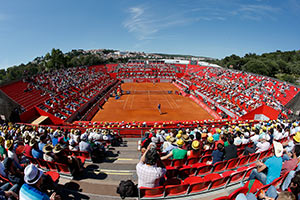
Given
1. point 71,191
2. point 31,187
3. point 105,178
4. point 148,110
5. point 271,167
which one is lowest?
point 148,110

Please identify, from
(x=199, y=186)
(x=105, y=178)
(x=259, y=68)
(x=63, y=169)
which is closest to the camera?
(x=199, y=186)

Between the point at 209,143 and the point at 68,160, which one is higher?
the point at 68,160

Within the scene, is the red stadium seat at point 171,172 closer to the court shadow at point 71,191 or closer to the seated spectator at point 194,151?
the seated spectator at point 194,151

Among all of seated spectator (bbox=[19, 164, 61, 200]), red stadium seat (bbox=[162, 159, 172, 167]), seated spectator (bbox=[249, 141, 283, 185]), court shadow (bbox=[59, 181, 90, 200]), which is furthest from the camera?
red stadium seat (bbox=[162, 159, 172, 167])

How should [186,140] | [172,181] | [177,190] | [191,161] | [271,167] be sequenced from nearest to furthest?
[271,167] < [177,190] < [172,181] < [191,161] < [186,140]

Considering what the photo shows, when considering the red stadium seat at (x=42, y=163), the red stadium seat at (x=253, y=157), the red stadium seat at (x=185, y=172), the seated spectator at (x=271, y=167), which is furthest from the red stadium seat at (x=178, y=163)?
the red stadium seat at (x=42, y=163)

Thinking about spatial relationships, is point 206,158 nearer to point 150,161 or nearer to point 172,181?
point 172,181

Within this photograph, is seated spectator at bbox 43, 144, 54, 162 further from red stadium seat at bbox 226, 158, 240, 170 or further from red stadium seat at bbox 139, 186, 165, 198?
red stadium seat at bbox 226, 158, 240, 170

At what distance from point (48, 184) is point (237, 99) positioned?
113ft

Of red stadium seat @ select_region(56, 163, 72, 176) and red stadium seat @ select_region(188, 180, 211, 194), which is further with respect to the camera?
red stadium seat @ select_region(56, 163, 72, 176)

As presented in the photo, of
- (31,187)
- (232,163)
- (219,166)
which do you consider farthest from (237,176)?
(31,187)

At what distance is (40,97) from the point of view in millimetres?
30875

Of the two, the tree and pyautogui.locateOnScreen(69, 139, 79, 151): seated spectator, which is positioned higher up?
the tree

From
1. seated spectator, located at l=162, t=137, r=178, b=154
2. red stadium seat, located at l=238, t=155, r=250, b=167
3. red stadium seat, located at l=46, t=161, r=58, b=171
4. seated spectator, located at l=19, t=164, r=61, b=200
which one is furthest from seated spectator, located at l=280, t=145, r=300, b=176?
red stadium seat, located at l=46, t=161, r=58, b=171
